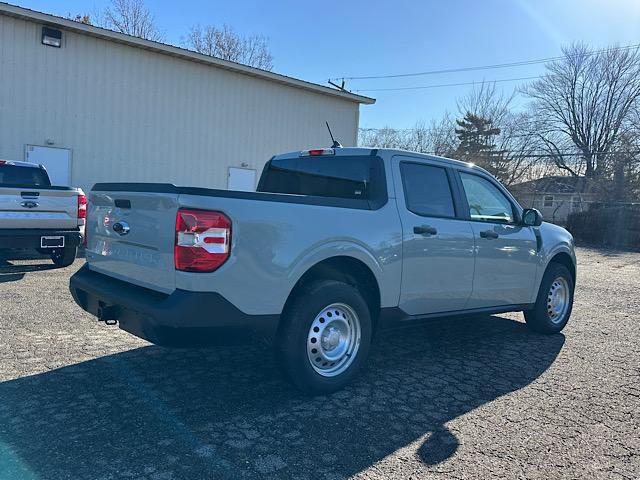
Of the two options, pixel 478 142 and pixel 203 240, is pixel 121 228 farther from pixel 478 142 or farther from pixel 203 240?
pixel 478 142

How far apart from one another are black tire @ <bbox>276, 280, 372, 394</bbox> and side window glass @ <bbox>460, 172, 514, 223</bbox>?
184 centimetres

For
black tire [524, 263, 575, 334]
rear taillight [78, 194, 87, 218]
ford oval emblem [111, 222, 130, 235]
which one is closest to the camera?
ford oval emblem [111, 222, 130, 235]

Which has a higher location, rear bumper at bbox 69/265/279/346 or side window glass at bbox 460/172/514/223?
side window glass at bbox 460/172/514/223

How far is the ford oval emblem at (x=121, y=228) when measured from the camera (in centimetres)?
377

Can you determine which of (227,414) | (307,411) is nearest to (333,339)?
(307,411)

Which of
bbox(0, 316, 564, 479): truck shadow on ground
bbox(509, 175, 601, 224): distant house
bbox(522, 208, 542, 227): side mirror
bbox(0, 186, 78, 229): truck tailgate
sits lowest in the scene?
bbox(0, 316, 564, 479): truck shadow on ground

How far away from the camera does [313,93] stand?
18.3 meters

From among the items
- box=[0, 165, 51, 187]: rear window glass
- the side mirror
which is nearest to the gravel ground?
the side mirror

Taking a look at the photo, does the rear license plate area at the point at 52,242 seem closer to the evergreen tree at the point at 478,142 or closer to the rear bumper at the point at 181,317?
the rear bumper at the point at 181,317

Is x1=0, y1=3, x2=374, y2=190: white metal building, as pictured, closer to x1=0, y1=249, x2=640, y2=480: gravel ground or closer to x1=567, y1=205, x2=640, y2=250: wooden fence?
x1=0, y1=249, x2=640, y2=480: gravel ground

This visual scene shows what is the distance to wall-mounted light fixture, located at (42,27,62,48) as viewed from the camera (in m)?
12.7

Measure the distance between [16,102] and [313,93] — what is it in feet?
30.3

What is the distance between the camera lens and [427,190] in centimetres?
472

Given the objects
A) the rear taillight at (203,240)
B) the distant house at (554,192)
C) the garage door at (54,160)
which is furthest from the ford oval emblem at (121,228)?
the distant house at (554,192)
